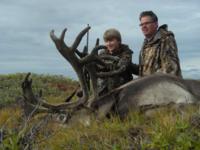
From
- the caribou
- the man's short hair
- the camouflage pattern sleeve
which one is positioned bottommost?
the caribou

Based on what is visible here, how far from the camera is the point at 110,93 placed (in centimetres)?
791

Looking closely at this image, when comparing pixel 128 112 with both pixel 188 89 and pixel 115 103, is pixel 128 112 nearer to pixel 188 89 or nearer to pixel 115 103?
pixel 115 103

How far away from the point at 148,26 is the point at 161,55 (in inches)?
20.3

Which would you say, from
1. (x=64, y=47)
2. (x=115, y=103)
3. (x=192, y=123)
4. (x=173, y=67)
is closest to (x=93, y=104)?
(x=115, y=103)

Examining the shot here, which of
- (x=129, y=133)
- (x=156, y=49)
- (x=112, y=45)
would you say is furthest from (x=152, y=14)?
(x=129, y=133)

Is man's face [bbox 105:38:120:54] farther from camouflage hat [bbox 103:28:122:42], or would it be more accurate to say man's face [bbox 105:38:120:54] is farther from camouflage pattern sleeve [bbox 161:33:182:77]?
camouflage pattern sleeve [bbox 161:33:182:77]

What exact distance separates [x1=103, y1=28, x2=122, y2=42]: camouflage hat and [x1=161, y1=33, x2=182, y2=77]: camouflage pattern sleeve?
2.59ft

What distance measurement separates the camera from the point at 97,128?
687 centimetres

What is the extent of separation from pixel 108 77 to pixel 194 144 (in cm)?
323

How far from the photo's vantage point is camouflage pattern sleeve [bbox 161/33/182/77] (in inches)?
340

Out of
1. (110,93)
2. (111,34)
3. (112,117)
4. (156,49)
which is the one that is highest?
(111,34)

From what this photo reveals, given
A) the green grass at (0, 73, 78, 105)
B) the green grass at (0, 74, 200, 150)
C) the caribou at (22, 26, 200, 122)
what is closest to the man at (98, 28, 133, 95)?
the caribou at (22, 26, 200, 122)

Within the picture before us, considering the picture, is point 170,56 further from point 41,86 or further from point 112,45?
point 41,86

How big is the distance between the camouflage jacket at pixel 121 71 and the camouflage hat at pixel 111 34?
17cm
